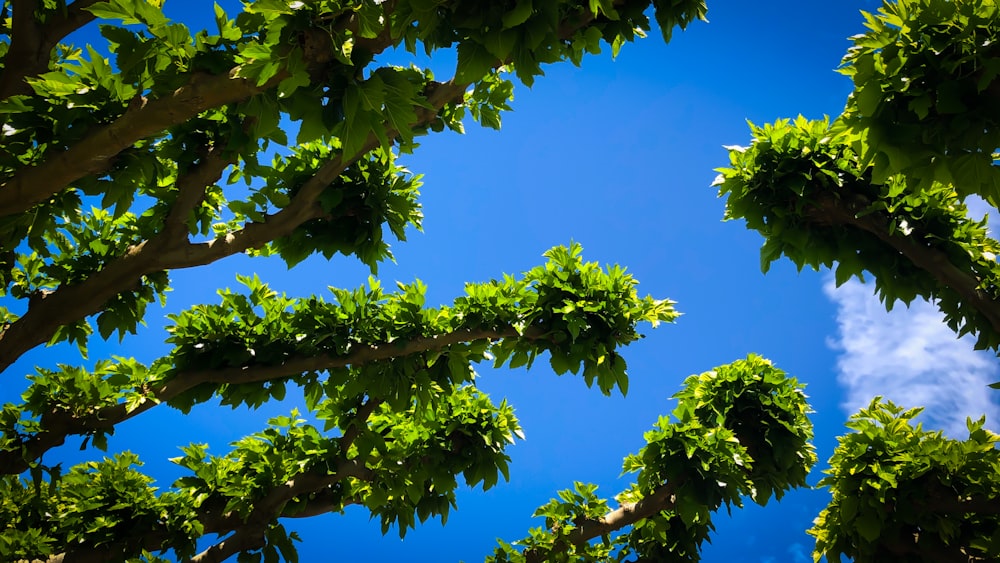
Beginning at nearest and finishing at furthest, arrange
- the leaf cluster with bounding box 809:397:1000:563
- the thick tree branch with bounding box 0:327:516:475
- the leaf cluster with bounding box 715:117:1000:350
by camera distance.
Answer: the leaf cluster with bounding box 715:117:1000:350 < the thick tree branch with bounding box 0:327:516:475 < the leaf cluster with bounding box 809:397:1000:563

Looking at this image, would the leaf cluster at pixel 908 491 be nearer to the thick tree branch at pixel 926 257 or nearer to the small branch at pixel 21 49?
the thick tree branch at pixel 926 257

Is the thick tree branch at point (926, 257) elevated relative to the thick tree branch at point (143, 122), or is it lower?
lower

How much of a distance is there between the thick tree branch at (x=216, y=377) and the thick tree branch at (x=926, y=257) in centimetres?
249

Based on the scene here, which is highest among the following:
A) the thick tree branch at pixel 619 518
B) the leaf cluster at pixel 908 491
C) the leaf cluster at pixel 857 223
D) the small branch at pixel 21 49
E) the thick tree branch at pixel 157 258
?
the small branch at pixel 21 49

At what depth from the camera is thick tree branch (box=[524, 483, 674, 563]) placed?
513cm

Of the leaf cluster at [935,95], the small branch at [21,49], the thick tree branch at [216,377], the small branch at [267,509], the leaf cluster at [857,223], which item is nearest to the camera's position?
the leaf cluster at [935,95]

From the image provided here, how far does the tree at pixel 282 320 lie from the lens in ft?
9.05

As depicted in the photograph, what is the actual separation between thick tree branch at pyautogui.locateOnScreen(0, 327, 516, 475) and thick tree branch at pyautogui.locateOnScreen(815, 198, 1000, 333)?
8.16ft

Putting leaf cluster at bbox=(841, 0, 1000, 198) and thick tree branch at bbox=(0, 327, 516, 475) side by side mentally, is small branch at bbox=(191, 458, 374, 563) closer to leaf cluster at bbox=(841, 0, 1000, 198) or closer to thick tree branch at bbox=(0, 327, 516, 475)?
thick tree branch at bbox=(0, 327, 516, 475)

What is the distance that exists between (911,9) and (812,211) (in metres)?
1.70

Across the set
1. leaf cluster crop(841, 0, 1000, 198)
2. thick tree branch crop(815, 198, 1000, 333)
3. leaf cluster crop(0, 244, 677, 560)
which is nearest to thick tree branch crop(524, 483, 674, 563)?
leaf cluster crop(0, 244, 677, 560)

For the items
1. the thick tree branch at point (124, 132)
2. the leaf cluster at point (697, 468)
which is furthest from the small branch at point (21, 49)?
the leaf cluster at point (697, 468)

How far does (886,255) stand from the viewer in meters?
4.23

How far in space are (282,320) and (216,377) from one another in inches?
24.2
